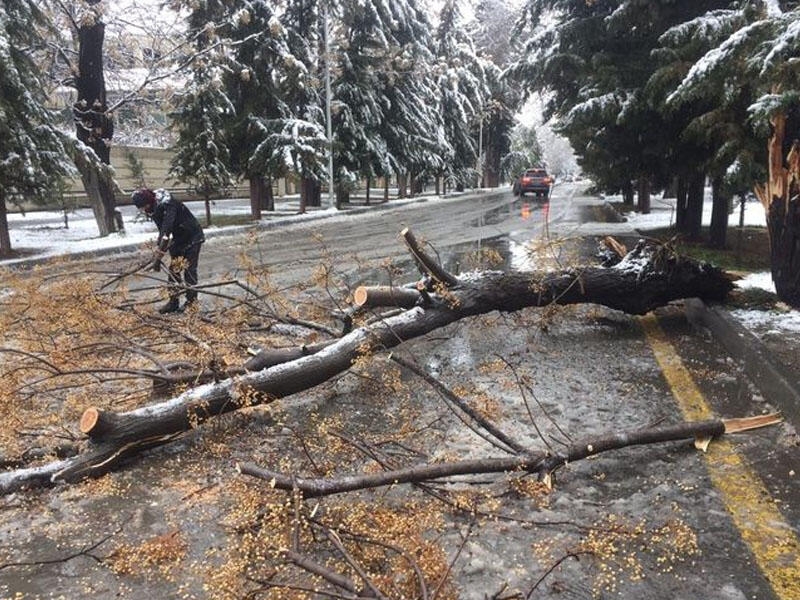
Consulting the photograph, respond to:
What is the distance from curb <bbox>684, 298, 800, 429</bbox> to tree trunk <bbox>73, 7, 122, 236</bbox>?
49.1 feet

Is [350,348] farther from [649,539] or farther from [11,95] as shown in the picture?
[11,95]

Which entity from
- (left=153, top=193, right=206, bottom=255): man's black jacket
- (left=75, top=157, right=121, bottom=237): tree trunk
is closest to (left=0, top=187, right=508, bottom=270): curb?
(left=153, top=193, right=206, bottom=255): man's black jacket

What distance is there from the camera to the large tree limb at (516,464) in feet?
9.70

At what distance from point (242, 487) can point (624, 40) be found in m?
12.8

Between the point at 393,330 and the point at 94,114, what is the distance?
48.6 feet

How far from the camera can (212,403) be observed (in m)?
4.09

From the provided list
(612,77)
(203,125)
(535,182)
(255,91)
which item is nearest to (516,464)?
(612,77)

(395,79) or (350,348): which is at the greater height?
(395,79)

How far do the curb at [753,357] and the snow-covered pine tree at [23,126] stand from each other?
13148 millimetres

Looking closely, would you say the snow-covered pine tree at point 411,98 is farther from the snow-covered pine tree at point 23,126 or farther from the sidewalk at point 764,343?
the sidewalk at point 764,343

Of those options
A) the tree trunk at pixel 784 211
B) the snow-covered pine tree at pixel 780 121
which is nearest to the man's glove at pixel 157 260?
the snow-covered pine tree at pixel 780 121

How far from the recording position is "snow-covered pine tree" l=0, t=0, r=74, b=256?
1299 centimetres

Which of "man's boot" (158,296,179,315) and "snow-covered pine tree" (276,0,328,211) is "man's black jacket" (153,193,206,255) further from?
"snow-covered pine tree" (276,0,328,211)

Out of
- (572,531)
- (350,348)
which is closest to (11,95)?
(350,348)
